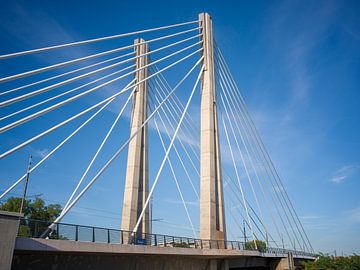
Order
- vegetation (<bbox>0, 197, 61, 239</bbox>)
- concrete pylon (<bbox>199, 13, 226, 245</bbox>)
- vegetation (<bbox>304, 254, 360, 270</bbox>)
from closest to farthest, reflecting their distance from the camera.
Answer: concrete pylon (<bbox>199, 13, 226, 245</bbox>) → vegetation (<bbox>304, 254, 360, 270</bbox>) → vegetation (<bbox>0, 197, 61, 239</bbox>)

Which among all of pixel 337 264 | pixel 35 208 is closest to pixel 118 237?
pixel 337 264

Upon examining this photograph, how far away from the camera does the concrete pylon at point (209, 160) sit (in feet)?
79.6

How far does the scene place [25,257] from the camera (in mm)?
13742

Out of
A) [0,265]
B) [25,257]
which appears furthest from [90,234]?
[0,265]

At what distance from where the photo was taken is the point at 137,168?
26.8 metres

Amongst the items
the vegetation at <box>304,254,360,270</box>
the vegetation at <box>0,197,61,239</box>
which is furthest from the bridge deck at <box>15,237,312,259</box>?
the vegetation at <box>0,197,61,239</box>

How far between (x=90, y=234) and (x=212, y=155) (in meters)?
12.4

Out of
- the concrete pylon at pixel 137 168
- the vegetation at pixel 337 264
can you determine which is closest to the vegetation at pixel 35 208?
the concrete pylon at pixel 137 168

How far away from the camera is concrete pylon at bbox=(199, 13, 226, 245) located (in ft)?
79.6

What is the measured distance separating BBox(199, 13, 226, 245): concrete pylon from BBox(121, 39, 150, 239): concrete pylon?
4752 millimetres

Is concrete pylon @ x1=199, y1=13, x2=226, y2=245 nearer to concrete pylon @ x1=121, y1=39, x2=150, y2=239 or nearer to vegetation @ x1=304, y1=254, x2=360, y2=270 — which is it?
concrete pylon @ x1=121, y1=39, x2=150, y2=239

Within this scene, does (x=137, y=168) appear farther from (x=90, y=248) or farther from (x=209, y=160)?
(x=90, y=248)

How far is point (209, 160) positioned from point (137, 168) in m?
5.55

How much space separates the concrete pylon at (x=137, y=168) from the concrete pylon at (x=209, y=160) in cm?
475
